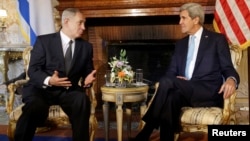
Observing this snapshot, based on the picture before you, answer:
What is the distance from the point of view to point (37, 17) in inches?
147

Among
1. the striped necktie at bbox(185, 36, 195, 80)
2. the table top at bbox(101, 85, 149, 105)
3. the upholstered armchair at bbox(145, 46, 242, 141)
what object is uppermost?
the striped necktie at bbox(185, 36, 195, 80)

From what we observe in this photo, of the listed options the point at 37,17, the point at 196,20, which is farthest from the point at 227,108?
the point at 37,17

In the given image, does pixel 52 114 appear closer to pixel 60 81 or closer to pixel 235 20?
pixel 60 81

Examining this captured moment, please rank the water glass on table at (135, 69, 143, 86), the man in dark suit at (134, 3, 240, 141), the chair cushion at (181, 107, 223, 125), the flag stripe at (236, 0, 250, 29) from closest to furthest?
the chair cushion at (181, 107, 223, 125) < the man in dark suit at (134, 3, 240, 141) < the water glass on table at (135, 69, 143, 86) < the flag stripe at (236, 0, 250, 29)

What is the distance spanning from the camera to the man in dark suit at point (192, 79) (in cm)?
246

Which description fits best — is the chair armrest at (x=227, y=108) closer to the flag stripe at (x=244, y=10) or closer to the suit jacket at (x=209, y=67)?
the suit jacket at (x=209, y=67)

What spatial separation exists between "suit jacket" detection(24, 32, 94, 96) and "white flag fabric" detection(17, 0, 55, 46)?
1.08 metres

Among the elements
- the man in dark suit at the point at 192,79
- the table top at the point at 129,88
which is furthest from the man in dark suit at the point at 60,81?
the man in dark suit at the point at 192,79

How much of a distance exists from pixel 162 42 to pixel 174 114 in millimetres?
2005

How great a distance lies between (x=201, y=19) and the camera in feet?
9.15

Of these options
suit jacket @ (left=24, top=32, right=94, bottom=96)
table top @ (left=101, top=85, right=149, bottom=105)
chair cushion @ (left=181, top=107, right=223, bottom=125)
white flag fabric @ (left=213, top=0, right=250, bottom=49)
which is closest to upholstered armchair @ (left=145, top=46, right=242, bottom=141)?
chair cushion @ (left=181, top=107, right=223, bottom=125)

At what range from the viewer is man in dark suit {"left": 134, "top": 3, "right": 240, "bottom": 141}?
2461mm

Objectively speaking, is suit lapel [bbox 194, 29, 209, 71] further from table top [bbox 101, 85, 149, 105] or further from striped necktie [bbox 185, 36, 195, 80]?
table top [bbox 101, 85, 149, 105]

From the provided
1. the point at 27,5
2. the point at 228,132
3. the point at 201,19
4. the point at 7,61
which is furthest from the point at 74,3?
the point at 228,132
